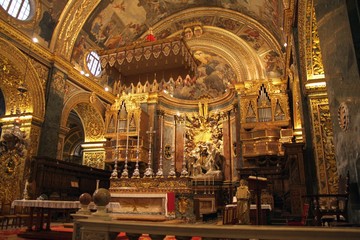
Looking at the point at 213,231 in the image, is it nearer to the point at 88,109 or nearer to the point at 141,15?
the point at 88,109

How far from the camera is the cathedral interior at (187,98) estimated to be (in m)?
6.60

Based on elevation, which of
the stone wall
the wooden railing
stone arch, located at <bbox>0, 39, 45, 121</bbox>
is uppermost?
stone arch, located at <bbox>0, 39, 45, 121</bbox>

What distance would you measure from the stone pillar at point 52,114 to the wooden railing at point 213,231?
8.37 m

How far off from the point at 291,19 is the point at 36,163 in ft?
30.7

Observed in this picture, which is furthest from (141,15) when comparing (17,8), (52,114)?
(52,114)

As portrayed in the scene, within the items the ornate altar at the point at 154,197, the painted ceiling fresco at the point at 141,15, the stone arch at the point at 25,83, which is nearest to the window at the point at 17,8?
the stone arch at the point at 25,83

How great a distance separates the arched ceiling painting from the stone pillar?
5.14ft

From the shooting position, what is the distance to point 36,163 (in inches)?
382

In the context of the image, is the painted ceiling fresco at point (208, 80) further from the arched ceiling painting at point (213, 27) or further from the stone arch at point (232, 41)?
the stone arch at point (232, 41)

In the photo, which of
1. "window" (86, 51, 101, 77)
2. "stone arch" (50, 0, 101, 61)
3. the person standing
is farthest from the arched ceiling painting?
the person standing

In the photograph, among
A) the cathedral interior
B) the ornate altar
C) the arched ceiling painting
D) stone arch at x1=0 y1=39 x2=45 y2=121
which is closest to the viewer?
the cathedral interior

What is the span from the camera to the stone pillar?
10453 millimetres

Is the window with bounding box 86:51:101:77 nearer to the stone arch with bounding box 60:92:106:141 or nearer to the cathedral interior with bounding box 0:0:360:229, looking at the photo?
the cathedral interior with bounding box 0:0:360:229

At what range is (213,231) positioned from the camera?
2.36m
